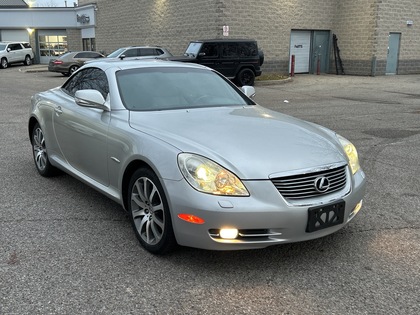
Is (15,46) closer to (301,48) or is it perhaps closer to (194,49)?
(194,49)

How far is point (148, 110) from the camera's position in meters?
4.06

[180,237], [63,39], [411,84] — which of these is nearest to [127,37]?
[63,39]

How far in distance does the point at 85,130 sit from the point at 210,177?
5.89 ft

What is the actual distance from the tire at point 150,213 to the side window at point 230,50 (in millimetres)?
15677

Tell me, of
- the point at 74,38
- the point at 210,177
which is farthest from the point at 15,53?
the point at 210,177

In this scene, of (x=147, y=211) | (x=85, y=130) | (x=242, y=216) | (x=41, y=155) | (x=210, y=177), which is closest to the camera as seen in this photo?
(x=242, y=216)

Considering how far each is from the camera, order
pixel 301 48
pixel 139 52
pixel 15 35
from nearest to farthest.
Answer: pixel 139 52
pixel 301 48
pixel 15 35

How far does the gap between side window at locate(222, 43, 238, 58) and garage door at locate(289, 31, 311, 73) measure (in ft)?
22.8

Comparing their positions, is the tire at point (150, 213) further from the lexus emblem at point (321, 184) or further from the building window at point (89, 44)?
the building window at point (89, 44)

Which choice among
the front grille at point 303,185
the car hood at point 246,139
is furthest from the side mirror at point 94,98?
the front grille at point 303,185

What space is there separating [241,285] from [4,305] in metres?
1.56

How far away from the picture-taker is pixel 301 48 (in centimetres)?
2517

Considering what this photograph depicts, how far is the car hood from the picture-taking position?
10.4 ft

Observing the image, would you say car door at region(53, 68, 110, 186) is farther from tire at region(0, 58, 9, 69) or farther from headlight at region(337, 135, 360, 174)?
tire at region(0, 58, 9, 69)
